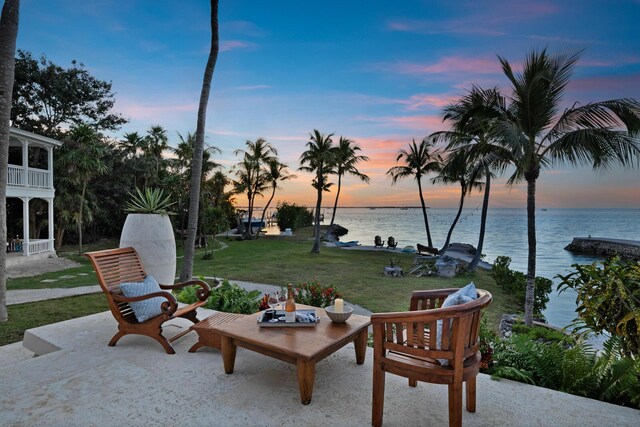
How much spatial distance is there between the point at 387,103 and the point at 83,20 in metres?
9.25

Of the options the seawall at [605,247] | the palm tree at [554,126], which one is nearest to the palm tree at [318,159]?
the palm tree at [554,126]

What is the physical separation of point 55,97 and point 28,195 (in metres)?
11.0

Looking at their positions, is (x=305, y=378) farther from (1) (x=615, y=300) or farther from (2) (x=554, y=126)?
(2) (x=554, y=126)

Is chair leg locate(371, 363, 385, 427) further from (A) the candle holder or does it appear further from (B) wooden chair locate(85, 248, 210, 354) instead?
(B) wooden chair locate(85, 248, 210, 354)

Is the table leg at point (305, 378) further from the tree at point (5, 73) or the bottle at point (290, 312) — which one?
the tree at point (5, 73)

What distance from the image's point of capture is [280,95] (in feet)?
35.1

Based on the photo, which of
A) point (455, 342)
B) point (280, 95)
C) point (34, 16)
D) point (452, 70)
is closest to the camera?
point (455, 342)

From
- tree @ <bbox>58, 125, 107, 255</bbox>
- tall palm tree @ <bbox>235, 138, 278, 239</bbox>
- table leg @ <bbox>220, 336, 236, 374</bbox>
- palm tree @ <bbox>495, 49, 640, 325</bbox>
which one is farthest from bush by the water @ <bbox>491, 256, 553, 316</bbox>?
tree @ <bbox>58, 125, 107, 255</bbox>

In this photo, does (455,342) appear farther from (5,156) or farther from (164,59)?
(164,59)

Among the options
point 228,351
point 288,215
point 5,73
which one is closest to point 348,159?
point 288,215

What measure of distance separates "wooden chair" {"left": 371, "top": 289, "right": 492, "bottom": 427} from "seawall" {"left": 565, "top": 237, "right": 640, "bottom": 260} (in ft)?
94.3

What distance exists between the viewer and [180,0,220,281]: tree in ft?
22.2

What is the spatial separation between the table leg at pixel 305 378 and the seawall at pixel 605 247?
29214 millimetres

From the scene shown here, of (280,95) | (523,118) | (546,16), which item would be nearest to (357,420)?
(523,118)
